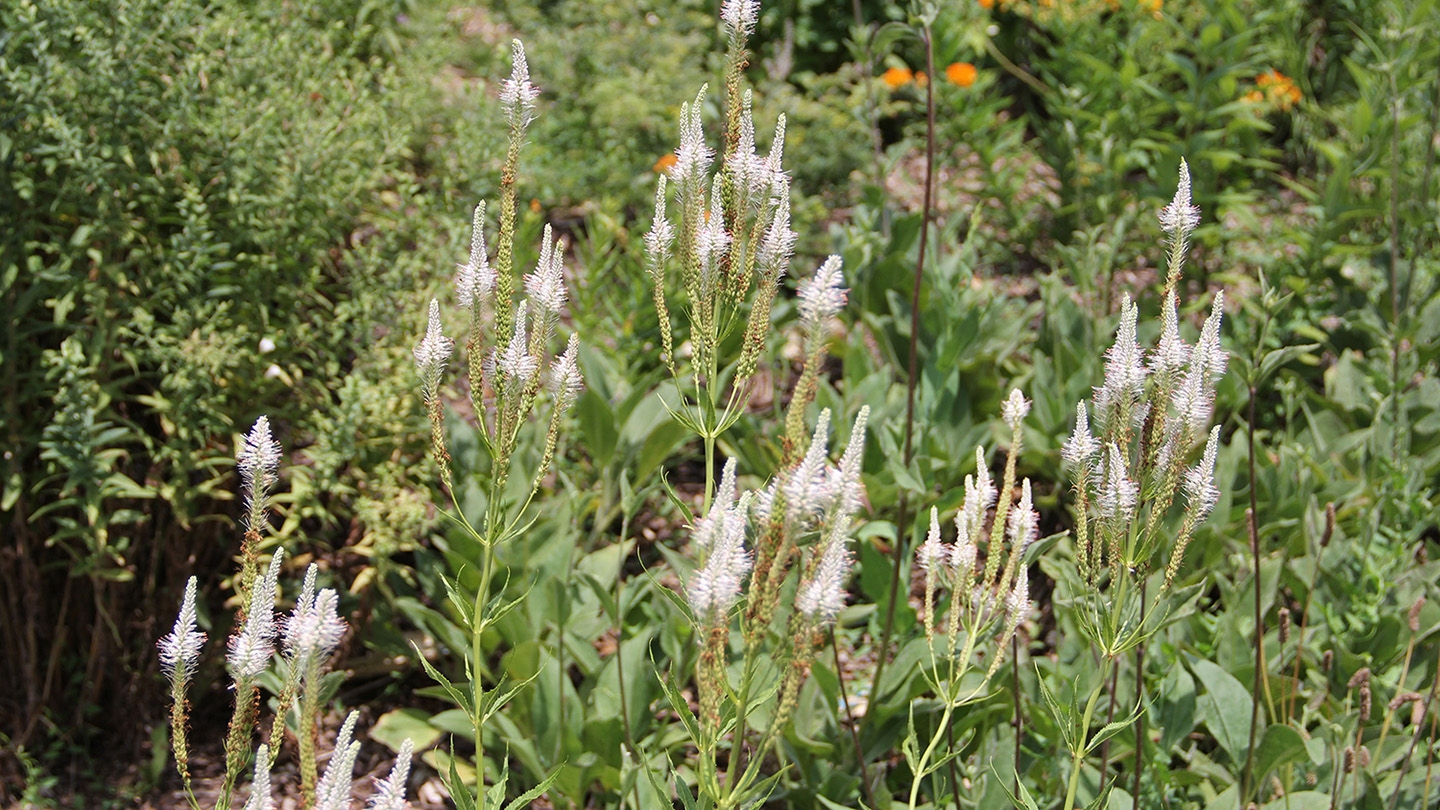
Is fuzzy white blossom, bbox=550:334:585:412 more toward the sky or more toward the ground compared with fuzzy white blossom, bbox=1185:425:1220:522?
more toward the sky

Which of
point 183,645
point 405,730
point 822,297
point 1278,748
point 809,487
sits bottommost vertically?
point 405,730

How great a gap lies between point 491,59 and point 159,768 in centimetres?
406

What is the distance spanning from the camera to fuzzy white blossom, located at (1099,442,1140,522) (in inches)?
65.7

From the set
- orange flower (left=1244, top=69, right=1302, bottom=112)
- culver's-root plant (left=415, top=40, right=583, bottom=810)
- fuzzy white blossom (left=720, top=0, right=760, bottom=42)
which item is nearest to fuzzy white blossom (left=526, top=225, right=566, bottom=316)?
culver's-root plant (left=415, top=40, right=583, bottom=810)

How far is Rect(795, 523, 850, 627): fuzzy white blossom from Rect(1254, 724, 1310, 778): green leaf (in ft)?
4.84

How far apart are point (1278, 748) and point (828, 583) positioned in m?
1.57

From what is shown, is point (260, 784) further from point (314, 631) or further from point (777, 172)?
point (777, 172)

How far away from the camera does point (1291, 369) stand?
14.6 feet

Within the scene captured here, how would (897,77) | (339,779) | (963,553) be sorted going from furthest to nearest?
1. (897,77)
2. (963,553)
3. (339,779)

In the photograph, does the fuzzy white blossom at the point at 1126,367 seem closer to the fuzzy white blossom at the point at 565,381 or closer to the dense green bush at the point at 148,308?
the fuzzy white blossom at the point at 565,381

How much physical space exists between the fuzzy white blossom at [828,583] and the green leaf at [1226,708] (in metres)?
1.56

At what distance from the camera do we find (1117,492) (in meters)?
1.68

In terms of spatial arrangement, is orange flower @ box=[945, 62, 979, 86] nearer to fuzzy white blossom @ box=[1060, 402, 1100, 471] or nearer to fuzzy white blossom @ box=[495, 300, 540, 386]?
fuzzy white blossom @ box=[1060, 402, 1100, 471]

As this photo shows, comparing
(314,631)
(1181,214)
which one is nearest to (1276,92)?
(1181,214)
